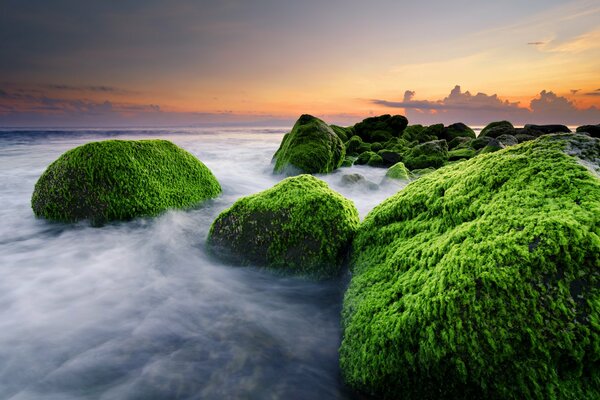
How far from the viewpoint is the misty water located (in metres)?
2.79

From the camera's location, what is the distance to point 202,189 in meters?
7.65

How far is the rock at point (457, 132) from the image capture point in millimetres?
24702

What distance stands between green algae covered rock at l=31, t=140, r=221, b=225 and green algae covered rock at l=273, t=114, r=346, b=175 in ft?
18.6

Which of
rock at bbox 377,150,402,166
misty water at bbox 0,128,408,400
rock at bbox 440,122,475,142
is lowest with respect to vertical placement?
misty water at bbox 0,128,408,400

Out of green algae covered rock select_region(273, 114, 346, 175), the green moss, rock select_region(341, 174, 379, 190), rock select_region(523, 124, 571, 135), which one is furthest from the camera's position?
rock select_region(523, 124, 571, 135)

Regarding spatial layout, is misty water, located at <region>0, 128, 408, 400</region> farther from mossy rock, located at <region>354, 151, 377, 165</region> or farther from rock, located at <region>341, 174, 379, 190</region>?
mossy rock, located at <region>354, 151, 377, 165</region>

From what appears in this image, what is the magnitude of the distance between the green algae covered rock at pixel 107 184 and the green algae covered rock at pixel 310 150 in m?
5.67

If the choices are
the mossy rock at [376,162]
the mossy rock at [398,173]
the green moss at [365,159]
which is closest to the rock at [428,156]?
the mossy rock at [376,162]

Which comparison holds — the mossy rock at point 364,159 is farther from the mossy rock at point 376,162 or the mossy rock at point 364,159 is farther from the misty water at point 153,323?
the misty water at point 153,323

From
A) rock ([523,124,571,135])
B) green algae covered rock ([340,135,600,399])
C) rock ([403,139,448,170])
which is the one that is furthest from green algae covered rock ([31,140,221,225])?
rock ([523,124,571,135])

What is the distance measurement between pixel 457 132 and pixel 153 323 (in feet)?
86.7

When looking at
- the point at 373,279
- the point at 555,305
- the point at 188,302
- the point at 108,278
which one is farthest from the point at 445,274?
the point at 108,278

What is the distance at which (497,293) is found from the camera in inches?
75.2

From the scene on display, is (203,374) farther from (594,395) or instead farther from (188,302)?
(594,395)
